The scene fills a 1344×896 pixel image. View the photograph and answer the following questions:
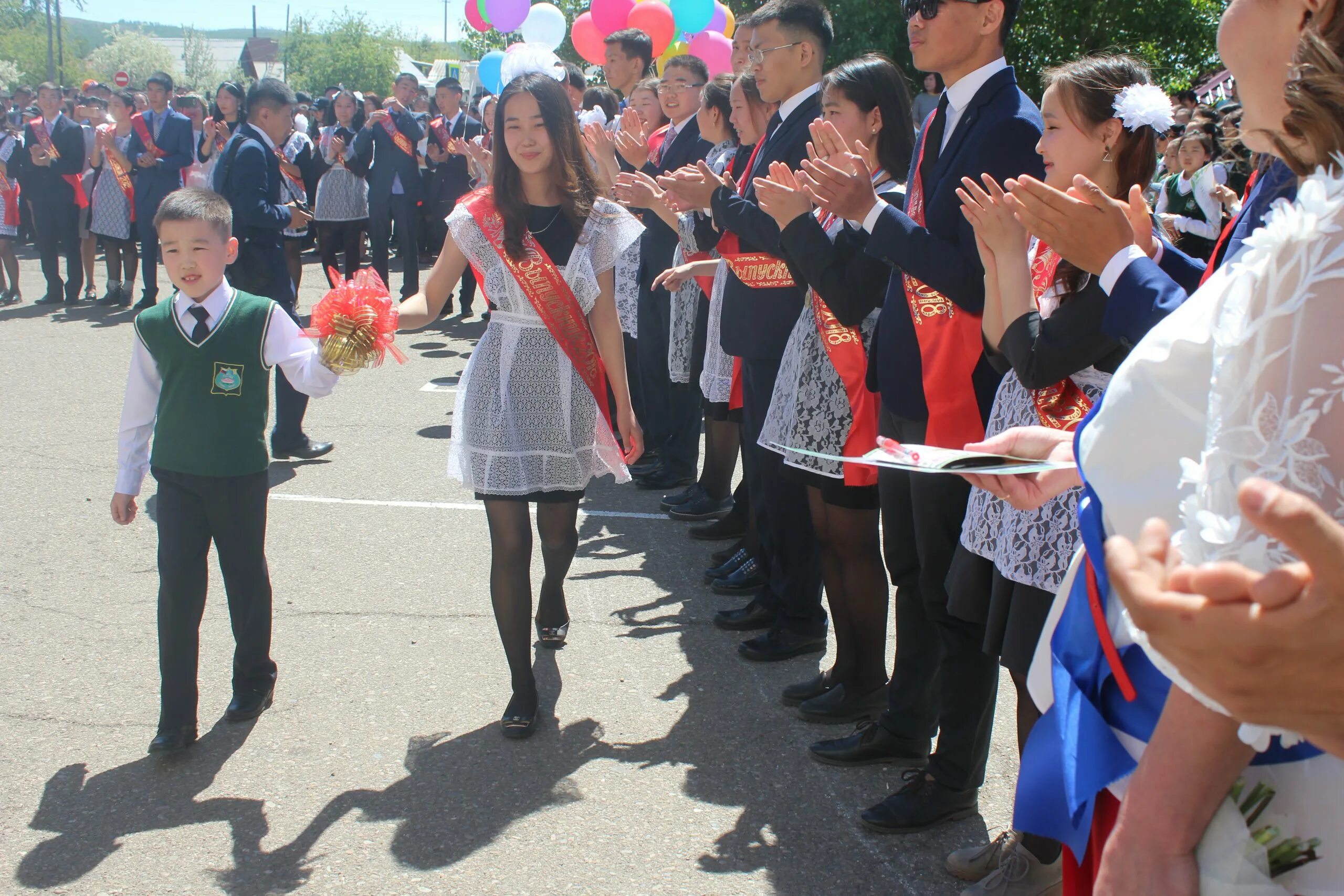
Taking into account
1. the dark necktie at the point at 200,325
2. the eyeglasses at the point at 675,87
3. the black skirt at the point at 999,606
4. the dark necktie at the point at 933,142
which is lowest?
the black skirt at the point at 999,606

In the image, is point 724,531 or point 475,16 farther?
point 475,16

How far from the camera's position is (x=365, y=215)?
10.9 m

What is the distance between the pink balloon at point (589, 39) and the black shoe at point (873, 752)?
22.8 ft

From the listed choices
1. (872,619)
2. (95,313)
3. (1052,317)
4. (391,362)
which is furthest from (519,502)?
(95,313)

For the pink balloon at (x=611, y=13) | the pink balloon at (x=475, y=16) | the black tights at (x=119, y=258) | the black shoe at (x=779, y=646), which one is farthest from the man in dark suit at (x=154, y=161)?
the black shoe at (x=779, y=646)

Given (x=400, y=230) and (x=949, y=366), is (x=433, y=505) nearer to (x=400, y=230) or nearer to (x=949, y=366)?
(x=949, y=366)

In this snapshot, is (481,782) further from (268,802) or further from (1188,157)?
(1188,157)

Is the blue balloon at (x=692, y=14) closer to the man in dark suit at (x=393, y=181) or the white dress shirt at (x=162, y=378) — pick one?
the man in dark suit at (x=393, y=181)

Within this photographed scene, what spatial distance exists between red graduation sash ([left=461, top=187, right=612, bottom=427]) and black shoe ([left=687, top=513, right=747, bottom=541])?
5.64 feet

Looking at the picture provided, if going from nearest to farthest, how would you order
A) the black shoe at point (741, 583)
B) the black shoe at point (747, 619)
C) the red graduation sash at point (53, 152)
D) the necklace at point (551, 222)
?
the necklace at point (551, 222), the black shoe at point (747, 619), the black shoe at point (741, 583), the red graduation sash at point (53, 152)

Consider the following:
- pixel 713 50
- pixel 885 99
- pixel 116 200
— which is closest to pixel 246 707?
pixel 885 99

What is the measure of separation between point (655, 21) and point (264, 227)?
3417mm

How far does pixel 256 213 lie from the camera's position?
21.4 ft

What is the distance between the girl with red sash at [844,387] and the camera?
10.8ft
